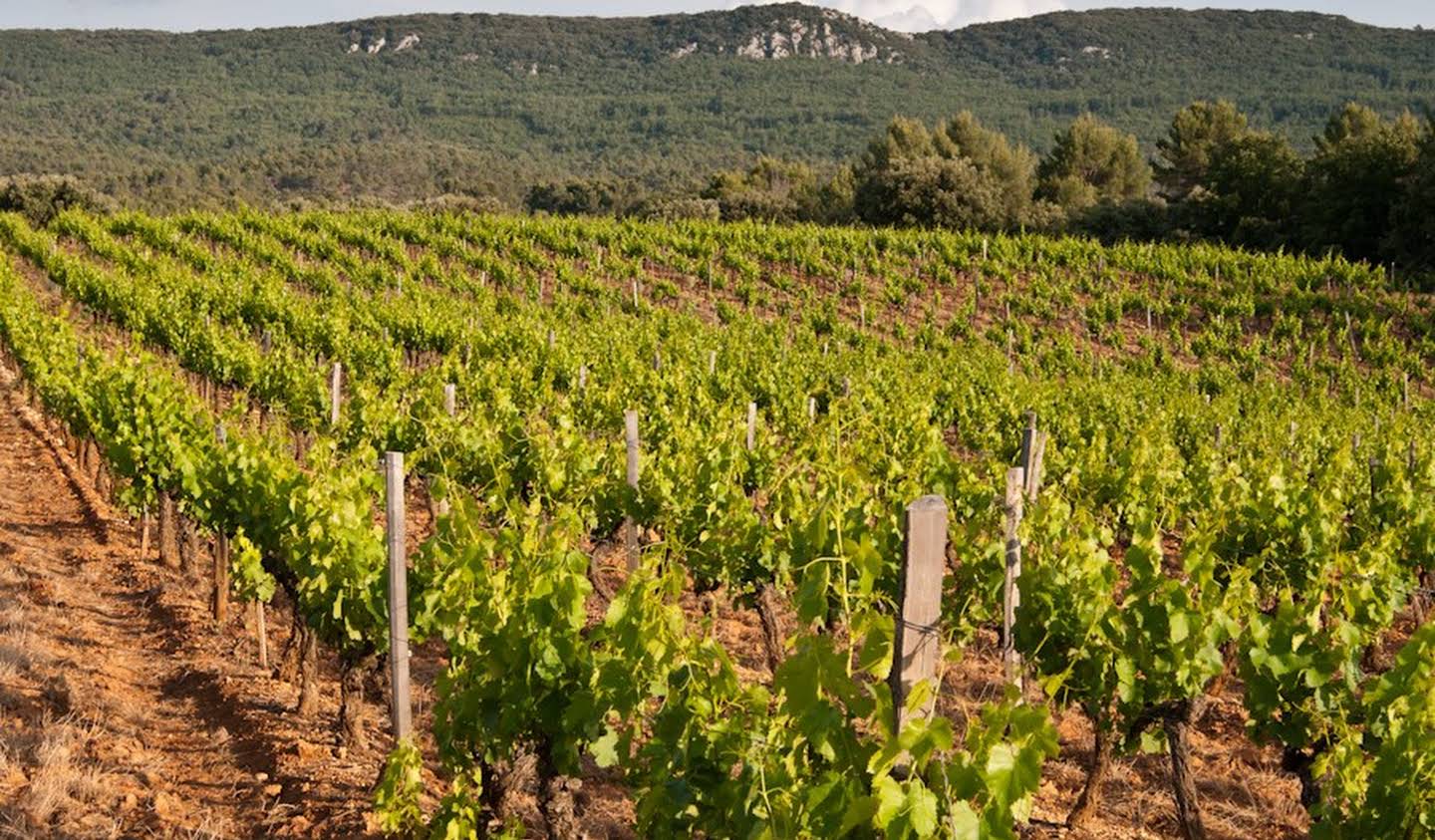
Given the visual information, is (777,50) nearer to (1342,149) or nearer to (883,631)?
(1342,149)

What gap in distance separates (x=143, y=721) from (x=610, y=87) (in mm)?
156055

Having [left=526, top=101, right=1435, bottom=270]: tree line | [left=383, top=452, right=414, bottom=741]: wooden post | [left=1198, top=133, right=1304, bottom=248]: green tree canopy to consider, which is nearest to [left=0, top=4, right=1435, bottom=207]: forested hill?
[left=526, top=101, right=1435, bottom=270]: tree line

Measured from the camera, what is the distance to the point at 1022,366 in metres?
23.3

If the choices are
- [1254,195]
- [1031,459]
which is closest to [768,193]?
[1254,195]

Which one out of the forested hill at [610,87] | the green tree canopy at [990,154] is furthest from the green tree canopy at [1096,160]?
the forested hill at [610,87]

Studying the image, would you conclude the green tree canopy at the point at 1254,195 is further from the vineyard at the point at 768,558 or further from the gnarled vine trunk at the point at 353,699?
the gnarled vine trunk at the point at 353,699

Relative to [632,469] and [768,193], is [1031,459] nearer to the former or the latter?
[632,469]

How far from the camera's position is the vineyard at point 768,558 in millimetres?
3551

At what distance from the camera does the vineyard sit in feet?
11.6

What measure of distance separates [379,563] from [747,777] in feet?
9.80

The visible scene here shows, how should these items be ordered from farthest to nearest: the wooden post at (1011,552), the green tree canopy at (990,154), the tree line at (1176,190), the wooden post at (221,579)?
the green tree canopy at (990,154) < the tree line at (1176,190) < the wooden post at (221,579) < the wooden post at (1011,552)

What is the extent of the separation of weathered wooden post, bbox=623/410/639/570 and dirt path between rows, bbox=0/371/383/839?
234 cm

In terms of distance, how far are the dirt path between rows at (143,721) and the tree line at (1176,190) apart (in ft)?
90.8

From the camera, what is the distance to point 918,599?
2.93 metres
